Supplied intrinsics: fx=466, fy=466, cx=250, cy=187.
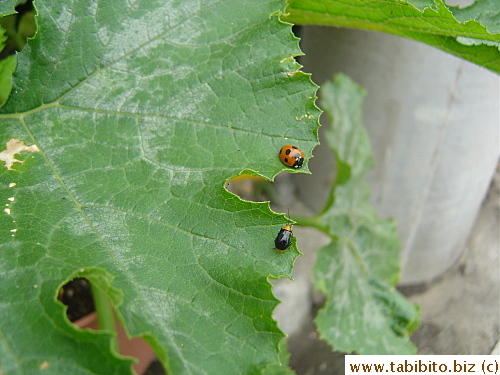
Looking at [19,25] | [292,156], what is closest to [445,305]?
[292,156]

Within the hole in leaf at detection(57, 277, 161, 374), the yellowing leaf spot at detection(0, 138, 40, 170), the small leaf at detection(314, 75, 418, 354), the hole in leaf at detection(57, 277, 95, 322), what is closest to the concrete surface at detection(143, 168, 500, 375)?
the small leaf at detection(314, 75, 418, 354)

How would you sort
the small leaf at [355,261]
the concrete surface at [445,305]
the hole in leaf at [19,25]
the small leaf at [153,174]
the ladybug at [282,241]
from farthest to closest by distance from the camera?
the concrete surface at [445,305]
the small leaf at [355,261]
the hole in leaf at [19,25]
the ladybug at [282,241]
the small leaf at [153,174]

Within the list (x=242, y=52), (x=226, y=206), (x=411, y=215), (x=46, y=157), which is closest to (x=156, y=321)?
(x=226, y=206)

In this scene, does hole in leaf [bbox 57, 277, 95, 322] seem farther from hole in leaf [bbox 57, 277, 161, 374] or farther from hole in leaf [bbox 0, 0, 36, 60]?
hole in leaf [bbox 0, 0, 36, 60]

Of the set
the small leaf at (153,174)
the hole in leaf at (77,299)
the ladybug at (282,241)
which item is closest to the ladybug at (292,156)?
the small leaf at (153,174)

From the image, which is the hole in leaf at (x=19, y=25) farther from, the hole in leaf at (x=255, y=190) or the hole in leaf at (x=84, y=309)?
the hole in leaf at (x=255, y=190)
